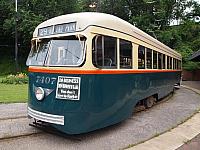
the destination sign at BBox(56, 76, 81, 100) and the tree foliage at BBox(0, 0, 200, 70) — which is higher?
the tree foliage at BBox(0, 0, 200, 70)

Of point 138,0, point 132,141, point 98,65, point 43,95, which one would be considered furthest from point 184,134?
point 138,0

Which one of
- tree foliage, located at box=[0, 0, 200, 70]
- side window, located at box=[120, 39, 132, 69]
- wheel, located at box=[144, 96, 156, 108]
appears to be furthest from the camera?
tree foliage, located at box=[0, 0, 200, 70]

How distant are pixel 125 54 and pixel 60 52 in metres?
2.05

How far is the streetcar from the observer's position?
7.17m

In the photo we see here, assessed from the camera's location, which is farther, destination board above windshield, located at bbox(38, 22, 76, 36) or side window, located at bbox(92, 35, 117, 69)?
destination board above windshield, located at bbox(38, 22, 76, 36)

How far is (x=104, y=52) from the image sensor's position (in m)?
7.64

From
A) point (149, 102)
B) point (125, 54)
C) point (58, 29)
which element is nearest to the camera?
point (58, 29)

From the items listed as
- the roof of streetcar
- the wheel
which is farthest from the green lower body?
the wheel

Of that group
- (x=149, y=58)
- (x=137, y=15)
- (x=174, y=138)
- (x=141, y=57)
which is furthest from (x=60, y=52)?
(x=137, y=15)

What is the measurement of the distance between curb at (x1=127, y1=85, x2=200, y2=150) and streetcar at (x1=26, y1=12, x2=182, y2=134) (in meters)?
1.14

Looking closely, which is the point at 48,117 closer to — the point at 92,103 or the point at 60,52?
the point at 92,103

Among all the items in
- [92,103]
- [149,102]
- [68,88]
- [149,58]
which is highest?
[149,58]

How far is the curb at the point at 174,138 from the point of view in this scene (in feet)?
24.4

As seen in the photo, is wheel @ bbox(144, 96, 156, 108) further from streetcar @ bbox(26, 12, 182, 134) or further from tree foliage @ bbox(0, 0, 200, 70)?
tree foliage @ bbox(0, 0, 200, 70)
